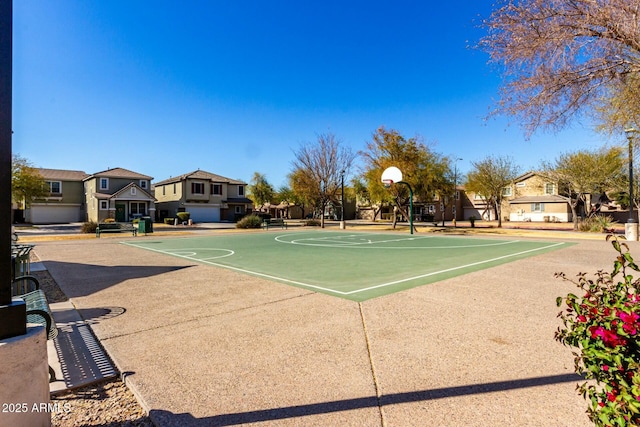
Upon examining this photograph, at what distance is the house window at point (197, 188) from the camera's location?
51.1 meters

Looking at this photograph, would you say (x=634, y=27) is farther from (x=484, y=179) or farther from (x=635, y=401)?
(x=484, y=179)

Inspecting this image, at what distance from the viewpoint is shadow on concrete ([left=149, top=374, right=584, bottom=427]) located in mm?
2832

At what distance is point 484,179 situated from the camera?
40938 mm

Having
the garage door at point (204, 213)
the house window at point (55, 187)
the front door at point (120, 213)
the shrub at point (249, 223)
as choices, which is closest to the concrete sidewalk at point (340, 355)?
the shrub at point (249, 223)

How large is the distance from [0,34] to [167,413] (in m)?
3.09

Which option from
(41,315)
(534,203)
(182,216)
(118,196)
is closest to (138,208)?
(118,196)

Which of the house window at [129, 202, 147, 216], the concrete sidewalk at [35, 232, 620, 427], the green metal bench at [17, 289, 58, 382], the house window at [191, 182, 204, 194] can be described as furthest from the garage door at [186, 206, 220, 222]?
the green metal bench at [17, 289, 58, 382]

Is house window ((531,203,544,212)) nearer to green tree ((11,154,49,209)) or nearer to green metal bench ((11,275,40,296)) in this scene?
green metal bench ((11,275,40,296))

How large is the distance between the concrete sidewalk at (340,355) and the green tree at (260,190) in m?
69.0

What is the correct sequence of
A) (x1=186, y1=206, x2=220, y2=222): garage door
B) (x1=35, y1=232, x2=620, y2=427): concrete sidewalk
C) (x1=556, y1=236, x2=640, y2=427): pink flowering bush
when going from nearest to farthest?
(x1=556, y1=236, x2=640, y2=427): pink flowering bush, (x1=35, y1=232, x2=620, y2=427): concrete sidewalk, (x1=186, y1=206, x2=220, y2=222): garage door

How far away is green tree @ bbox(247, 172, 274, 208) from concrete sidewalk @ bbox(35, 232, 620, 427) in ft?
227

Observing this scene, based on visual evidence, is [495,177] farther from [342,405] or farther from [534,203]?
[342,405]

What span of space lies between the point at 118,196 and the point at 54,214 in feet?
39.6

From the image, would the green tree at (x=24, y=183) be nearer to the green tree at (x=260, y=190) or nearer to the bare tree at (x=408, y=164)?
the bare tree at (x=408, y=164)
